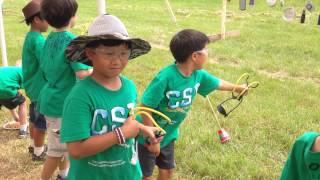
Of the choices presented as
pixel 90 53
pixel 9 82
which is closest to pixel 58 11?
pixel 90 53

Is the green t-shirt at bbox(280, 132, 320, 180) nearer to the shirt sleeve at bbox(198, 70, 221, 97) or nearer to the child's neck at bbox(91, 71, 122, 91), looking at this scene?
the child's neck at bbox(91, 71, 122, 91)

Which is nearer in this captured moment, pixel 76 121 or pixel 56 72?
pixel 76 121

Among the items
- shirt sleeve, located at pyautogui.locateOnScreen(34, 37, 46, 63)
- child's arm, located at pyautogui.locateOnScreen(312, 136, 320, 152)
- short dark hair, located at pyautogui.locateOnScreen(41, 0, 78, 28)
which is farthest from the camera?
shirt sleeve, located at pyautogui.locateOnScreen(34, 37, 46, 63)

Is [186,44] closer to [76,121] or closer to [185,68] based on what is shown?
[185,68]

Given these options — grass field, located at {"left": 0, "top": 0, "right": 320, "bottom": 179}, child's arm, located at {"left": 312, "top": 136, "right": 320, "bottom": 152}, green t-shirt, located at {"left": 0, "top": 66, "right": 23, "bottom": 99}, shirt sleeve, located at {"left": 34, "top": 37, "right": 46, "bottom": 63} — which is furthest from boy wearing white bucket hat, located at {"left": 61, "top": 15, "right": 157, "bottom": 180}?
green t-shirt, located at {"left": 0, "top": 66, "right": 23, "bottom": 99}

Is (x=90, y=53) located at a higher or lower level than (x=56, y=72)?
higher

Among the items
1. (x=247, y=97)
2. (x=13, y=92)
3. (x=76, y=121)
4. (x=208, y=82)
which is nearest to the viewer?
(x=76, y=121)

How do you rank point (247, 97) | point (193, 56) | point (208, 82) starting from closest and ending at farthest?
point (193, 56) → point (208, 82) → point (247, 97)

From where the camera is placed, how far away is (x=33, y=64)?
3.71 m

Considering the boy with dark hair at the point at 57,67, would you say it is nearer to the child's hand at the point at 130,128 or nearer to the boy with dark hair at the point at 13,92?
the child's hand at the point at 130,128

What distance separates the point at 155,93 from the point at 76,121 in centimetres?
100

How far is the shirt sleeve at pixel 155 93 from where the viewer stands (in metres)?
2.96

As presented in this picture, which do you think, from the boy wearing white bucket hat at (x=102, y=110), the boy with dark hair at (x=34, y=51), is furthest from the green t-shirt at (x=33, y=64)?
the boy wearing white bucket hat at (x=102, y=110)

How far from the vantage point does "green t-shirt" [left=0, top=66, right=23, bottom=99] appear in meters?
4.52
